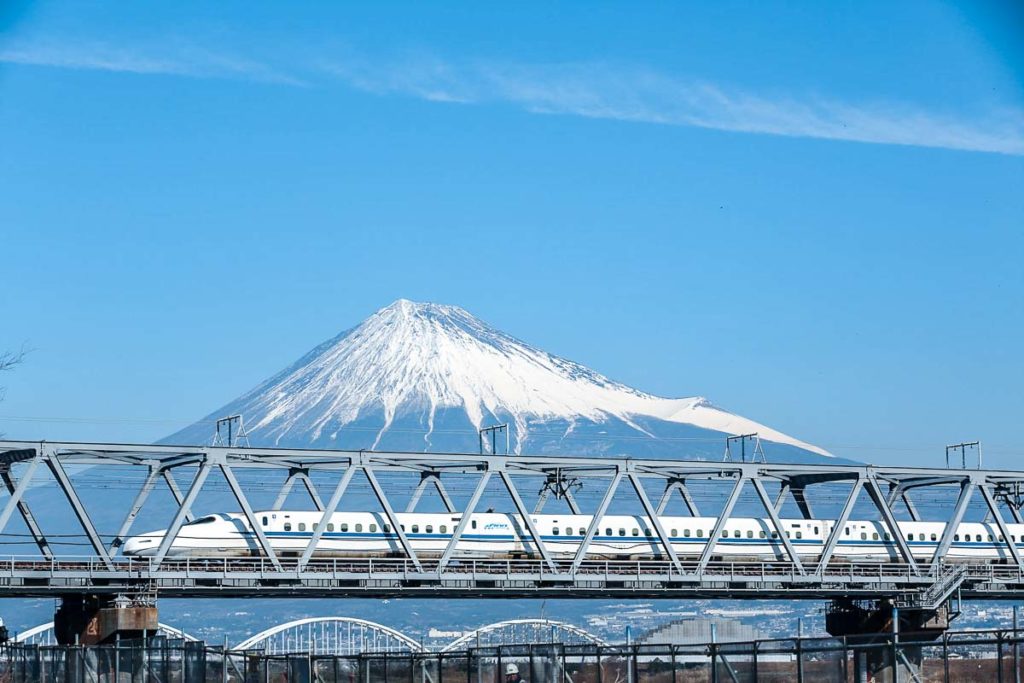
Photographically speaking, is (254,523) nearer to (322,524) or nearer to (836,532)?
(322,524)

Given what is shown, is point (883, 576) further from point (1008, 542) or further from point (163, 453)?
point (163, 453)

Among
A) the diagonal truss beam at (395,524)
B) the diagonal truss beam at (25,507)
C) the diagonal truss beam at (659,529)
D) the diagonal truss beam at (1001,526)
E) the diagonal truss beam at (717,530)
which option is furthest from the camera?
the diagonal truss beam at (1001,526)

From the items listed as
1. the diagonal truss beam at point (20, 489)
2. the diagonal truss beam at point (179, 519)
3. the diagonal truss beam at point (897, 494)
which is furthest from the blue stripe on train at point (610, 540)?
the diagonal truss beam at point (20, 489)

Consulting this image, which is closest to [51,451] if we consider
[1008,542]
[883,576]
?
[883,576]

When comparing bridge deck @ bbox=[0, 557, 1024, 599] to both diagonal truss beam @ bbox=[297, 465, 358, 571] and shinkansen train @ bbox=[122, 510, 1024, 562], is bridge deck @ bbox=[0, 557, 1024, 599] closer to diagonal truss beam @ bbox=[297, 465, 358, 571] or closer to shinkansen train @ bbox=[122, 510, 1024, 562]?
diagonal truss beam @ bbox=[297, 465, 358, 571]

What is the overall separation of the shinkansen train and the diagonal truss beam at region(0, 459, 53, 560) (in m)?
6.51

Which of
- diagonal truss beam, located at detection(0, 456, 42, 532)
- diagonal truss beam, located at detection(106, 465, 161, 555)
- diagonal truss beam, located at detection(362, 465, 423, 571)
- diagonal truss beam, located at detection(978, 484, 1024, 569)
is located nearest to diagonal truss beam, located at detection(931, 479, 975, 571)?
diagonal truss beam, located at detection(978, 484, 1024, 569)

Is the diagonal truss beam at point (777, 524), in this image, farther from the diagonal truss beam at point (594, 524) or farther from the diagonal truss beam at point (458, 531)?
the diagonal truss beam at point (458, 531)

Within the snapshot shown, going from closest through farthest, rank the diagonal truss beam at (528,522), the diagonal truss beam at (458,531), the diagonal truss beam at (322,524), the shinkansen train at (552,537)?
the diagonal truss beam at (322,524) → the diagonal truss beam at (458,531) → the diagonal truss beam at (528,522) → the shinkansen train at (552,537)

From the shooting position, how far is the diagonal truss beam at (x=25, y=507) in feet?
259

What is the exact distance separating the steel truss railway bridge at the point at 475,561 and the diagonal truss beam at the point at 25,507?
0.14 metres

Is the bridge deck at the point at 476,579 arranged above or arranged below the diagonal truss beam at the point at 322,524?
below

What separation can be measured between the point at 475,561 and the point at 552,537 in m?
7.64

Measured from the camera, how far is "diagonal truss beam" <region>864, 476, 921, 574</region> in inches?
3780
